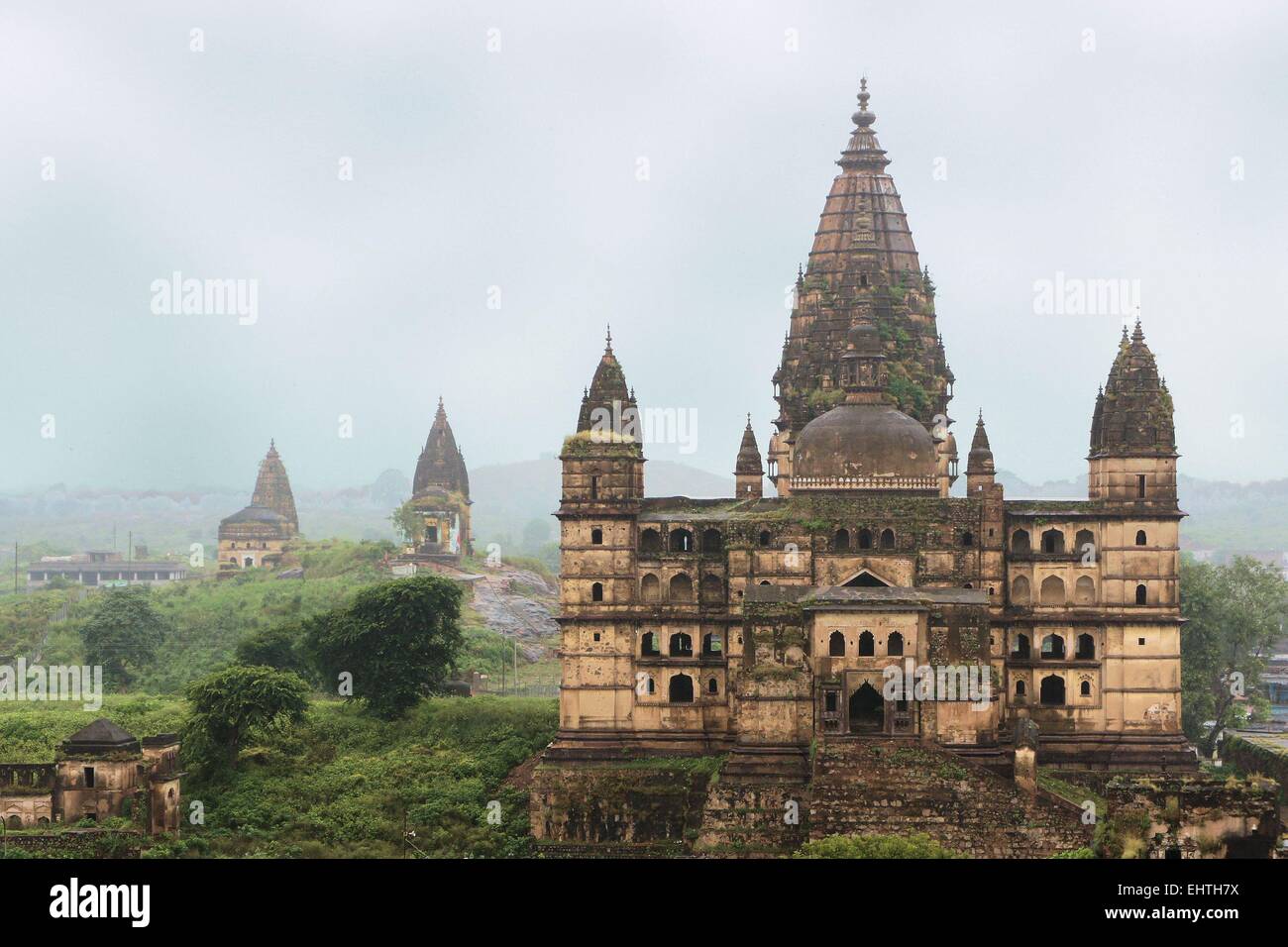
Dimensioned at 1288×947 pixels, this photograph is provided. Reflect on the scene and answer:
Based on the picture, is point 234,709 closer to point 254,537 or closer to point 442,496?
point 442,496

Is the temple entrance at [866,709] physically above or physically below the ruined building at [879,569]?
below

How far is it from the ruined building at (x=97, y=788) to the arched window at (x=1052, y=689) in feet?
84.7

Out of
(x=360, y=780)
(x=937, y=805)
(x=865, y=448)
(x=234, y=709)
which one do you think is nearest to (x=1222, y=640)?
(x=865, y=448)

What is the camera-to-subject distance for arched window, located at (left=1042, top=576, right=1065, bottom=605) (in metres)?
61.4

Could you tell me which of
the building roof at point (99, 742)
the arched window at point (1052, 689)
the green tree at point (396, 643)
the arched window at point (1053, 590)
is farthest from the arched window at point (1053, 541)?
the building roof at point (99, 742)

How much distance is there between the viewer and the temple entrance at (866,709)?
185 ft

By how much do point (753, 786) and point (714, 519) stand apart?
1022 cm

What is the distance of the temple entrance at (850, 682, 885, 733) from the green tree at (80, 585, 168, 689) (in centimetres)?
4312

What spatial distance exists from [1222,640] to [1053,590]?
24946 millimetres

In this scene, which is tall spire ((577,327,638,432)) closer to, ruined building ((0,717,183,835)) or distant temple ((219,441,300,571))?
ruined building ((0,717,183,835))

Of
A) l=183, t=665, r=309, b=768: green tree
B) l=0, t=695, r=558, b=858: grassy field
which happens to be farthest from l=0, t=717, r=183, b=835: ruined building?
l=183, t=665, r=309, b=768: green tree

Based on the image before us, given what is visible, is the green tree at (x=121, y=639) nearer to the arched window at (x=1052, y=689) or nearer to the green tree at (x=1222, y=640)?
the arched window at (x=1052, y=689)

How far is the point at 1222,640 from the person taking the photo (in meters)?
83.4
